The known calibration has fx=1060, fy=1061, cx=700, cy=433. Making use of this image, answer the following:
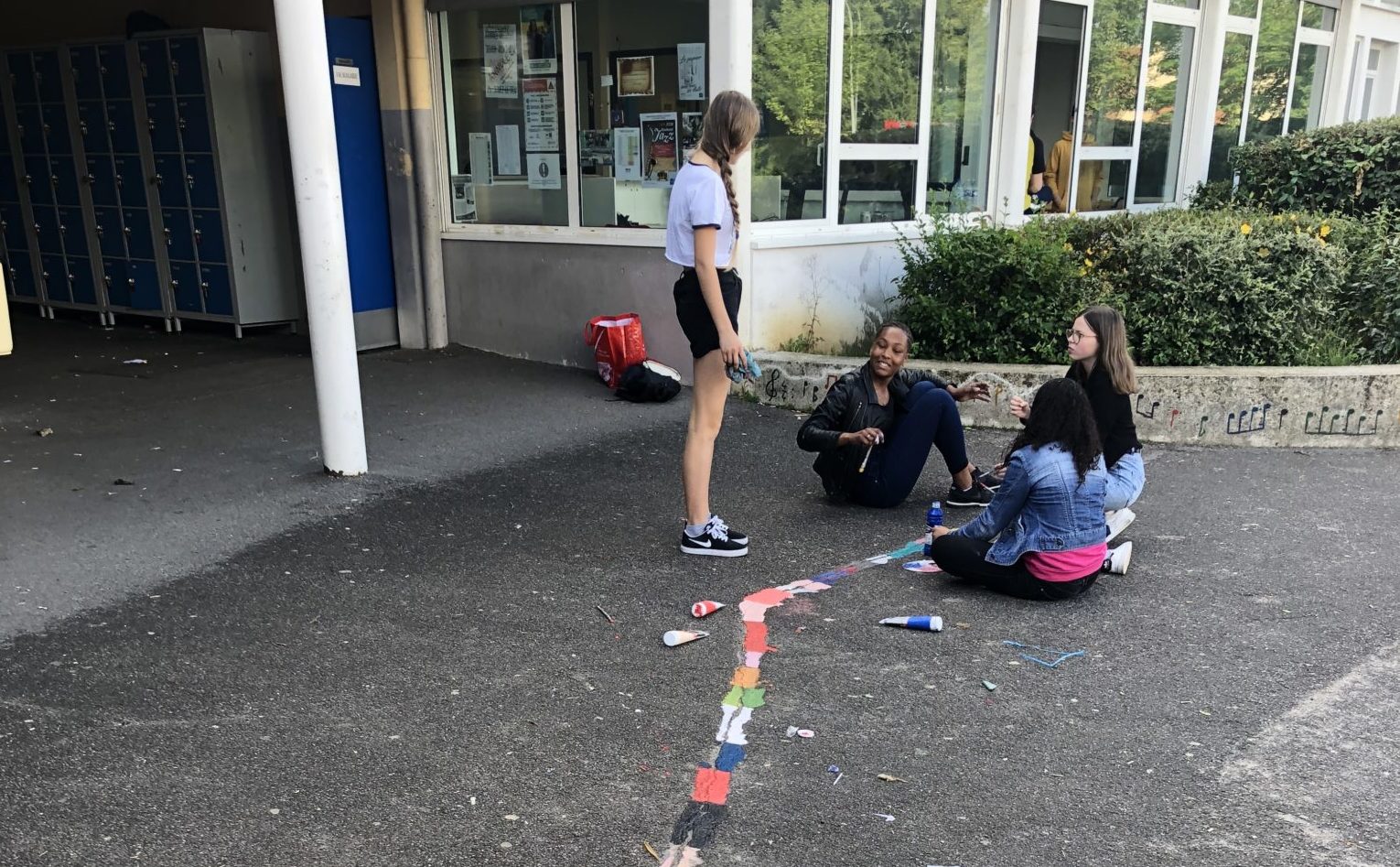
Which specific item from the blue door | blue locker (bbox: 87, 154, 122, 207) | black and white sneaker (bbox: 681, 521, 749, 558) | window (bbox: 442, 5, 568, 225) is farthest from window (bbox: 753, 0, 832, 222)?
blue locker (bbox: 87, 154, 122, 207)

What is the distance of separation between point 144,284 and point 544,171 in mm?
4388

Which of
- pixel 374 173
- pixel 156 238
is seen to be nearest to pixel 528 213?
pixel 374 173

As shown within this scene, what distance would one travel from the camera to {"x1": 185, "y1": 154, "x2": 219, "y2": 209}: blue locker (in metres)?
9.14

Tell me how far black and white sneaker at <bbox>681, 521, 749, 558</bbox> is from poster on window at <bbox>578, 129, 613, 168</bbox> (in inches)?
164

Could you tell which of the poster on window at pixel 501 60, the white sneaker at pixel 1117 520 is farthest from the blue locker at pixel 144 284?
the white sneaker at pixel 1117 520

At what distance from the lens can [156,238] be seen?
9742 mm

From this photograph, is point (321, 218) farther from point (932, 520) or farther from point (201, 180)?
point (201, 180)

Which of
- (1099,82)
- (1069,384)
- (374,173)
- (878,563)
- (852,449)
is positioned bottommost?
(878,563)

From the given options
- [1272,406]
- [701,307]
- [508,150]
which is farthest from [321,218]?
[1272,406]

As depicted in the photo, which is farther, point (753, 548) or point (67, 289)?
point (67, 289)

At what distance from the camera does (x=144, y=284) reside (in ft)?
32.8

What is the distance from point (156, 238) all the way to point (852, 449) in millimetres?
7539

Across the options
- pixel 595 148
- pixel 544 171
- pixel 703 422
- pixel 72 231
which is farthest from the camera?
pixel 72 231

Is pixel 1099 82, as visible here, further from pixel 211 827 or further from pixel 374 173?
pixel 211 827
